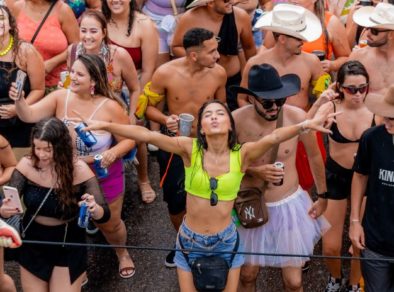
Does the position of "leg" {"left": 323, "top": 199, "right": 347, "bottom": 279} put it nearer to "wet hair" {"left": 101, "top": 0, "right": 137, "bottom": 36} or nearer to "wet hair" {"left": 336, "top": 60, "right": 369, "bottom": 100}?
"wet hair" {"left": 336, "top": 60, "right": 369, "bottom": 100}

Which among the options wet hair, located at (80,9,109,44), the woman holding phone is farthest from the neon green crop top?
wet hair, located at (80,9,109,44)

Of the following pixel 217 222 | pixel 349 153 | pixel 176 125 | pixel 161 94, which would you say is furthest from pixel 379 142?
pixel 161 94

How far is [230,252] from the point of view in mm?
4348

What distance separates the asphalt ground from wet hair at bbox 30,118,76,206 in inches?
48.6

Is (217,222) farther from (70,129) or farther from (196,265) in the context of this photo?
(70,129)

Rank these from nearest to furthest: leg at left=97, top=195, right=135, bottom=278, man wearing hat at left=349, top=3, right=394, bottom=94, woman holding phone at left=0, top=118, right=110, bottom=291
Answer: woman holding phone at left=0, top=118, right=110, bottom=291 < leg at left=97, top=195, right=135, bottom=278 < man wearing hat at left=349, top=3, right=394, bottom=94

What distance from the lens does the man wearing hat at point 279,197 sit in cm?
476

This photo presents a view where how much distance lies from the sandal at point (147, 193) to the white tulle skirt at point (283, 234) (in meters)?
1.82

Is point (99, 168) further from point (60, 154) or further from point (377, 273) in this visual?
point (377, 273)

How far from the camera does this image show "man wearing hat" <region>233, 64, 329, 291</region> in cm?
476

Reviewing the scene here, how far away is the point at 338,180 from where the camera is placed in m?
5.12

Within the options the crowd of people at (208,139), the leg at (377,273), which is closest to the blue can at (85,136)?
the crowd of people at (208,139)

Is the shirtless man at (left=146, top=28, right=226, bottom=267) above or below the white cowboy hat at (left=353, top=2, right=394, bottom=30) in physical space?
below

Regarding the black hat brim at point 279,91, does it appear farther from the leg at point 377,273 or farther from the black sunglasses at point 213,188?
the leg at point 377,273
